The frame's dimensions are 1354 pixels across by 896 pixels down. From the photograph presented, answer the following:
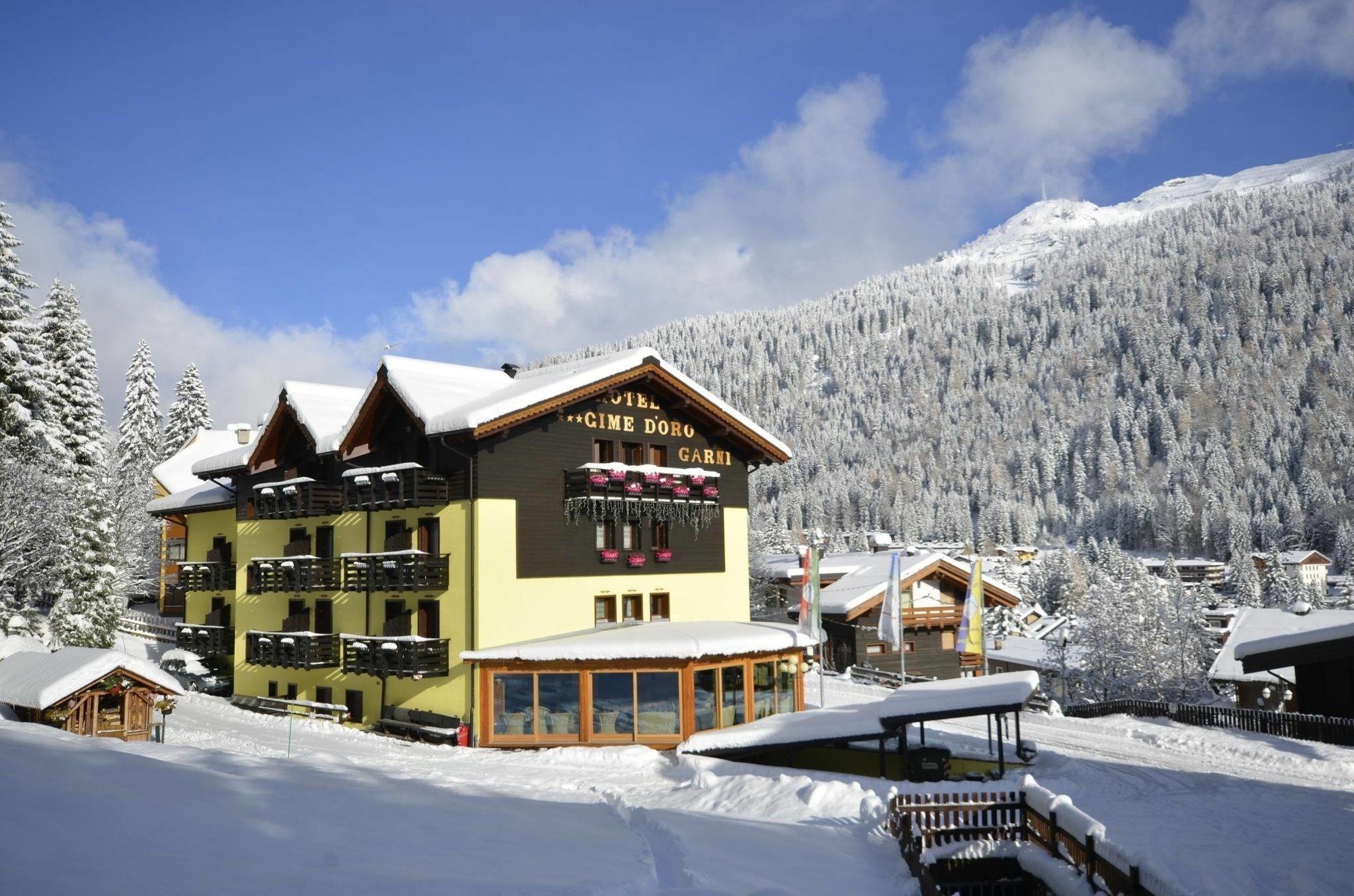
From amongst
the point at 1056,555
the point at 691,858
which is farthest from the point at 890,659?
the point at 1056,555

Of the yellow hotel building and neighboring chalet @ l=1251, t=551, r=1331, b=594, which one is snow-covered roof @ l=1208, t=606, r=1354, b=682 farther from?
neighboring chalet @ l=1251, t=551, r=1331, b=594

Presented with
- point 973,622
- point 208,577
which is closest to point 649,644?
point 973,622

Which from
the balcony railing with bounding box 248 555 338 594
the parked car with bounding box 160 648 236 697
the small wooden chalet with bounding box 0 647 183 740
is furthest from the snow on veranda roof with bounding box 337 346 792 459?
the parked car with bounding box 160 648 236 697

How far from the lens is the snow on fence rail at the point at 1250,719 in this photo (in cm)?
2778

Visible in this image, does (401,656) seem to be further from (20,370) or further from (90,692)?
(20,370)

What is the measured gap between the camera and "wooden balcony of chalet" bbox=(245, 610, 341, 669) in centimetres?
3525

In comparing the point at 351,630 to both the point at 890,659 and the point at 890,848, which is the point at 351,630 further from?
the point at 890,659

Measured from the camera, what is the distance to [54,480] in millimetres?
44188

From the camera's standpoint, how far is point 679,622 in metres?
35.3

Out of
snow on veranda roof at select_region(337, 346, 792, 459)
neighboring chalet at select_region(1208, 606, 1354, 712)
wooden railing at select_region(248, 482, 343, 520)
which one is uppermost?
snow on veranda roof at select_region(337, 346, 792, 459)

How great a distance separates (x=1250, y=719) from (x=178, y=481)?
51.3m

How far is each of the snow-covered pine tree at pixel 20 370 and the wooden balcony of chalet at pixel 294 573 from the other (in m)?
12.4

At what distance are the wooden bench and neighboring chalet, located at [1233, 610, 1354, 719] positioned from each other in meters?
23.8

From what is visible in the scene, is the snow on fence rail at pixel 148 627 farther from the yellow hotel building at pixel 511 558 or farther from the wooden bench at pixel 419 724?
the wooden bench at pixel 419 724
